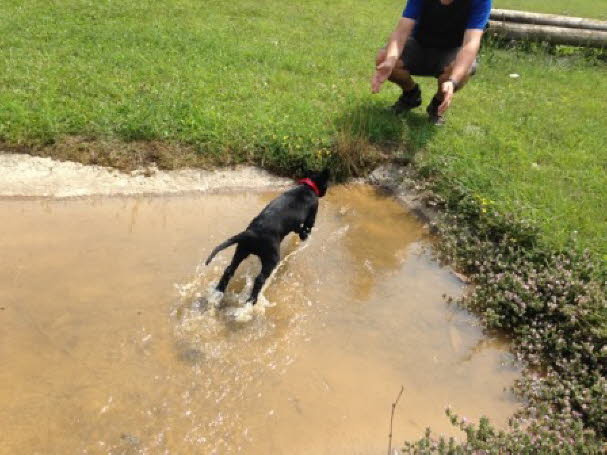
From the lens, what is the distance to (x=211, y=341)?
13.2 ft

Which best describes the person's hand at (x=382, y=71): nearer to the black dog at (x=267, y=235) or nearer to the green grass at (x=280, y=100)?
the green grass at (x=280, y=100)

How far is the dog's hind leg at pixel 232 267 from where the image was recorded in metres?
4.34

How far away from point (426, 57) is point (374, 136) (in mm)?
1304

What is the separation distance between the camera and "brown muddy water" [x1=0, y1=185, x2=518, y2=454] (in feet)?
11.1

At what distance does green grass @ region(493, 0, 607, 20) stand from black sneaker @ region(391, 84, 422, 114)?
8416 mm

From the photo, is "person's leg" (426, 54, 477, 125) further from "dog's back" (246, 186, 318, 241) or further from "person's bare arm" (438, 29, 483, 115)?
"dog's back" (246, 186, 318, 241)

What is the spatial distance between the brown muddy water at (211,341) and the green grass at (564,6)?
11458 mm

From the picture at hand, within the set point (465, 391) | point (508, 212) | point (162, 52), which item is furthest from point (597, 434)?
point (162, 52)

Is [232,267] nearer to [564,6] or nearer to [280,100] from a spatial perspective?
[280,100]

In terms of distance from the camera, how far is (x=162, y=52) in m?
8.27

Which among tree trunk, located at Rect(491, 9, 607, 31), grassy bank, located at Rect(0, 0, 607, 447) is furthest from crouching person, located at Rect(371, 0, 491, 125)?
tree trunk, located at Rect(491, 9, 607, 31)

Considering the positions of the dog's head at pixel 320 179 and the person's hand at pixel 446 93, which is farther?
the person's hand at pixel 446 93

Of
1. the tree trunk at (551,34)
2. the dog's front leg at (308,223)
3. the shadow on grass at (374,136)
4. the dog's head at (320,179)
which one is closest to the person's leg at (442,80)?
the shadow on grass at (374,136)

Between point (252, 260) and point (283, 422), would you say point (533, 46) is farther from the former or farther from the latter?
point (283, 422)
